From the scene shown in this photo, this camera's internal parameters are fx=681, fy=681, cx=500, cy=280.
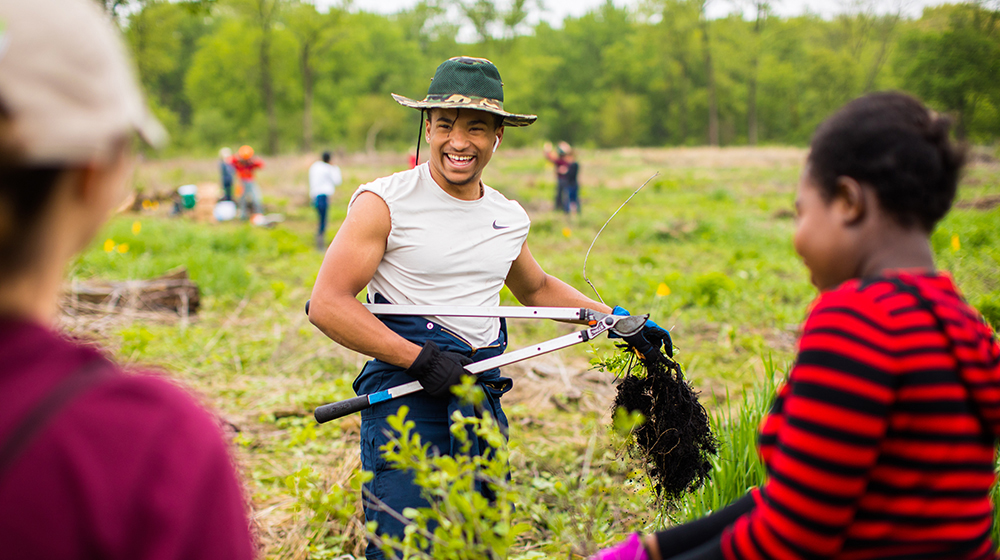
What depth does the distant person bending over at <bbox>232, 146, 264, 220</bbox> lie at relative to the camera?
581 inches

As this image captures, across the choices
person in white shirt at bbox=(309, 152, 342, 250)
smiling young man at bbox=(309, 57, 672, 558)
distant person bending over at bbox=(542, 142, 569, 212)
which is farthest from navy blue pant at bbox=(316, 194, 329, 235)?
smiling young man at bbox=(309, 57, 672, 558)

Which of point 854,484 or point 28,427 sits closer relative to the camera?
point 28,427

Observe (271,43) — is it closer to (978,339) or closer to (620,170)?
(620,170)

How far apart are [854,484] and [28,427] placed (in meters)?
1.07

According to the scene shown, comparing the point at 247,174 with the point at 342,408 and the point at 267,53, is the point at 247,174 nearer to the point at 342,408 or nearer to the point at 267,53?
the point at 342,408

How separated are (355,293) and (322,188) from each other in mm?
10960

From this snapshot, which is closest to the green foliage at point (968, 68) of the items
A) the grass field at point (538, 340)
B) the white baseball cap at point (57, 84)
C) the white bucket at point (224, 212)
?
the grass field at point (538, 340)

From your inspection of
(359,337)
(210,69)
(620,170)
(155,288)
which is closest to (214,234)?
(155,288)

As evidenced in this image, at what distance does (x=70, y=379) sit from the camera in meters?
0.74

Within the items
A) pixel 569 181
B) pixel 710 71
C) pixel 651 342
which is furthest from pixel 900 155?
pixel 710 71

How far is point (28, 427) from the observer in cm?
71

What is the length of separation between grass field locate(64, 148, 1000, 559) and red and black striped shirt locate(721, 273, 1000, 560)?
1.65 ft

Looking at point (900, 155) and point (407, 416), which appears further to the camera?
point (407, 416)

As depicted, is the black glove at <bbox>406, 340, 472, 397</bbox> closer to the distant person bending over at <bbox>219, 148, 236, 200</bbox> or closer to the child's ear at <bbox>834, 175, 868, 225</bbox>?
the child's ear at <bbox>834, 175, 868, 225</bbox>
